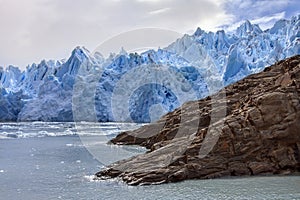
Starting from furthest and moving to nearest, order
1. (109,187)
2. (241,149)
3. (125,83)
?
(125,83), (241,149), (109,187)

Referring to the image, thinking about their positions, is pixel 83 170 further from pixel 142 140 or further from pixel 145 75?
pixel 145 75

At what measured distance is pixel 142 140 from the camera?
2962 cm

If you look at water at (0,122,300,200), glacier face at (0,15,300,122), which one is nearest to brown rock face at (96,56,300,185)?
water at (0,122,300,200)

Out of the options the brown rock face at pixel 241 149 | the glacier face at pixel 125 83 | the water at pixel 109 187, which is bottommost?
the water at pixel 109 187

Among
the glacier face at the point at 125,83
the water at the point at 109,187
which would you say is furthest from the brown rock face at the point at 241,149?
the glacier face at the point at 125,83

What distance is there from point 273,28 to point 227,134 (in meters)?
59.6

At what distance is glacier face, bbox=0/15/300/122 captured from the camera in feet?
205

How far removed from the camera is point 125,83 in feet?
212

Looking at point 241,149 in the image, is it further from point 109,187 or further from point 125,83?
point 125,83

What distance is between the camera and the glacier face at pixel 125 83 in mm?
62344

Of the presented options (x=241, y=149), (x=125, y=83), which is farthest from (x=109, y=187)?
(x=125, y=83)

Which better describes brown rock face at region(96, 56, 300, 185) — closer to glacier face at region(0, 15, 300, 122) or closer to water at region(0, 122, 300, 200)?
water at region(0, 122, 300, 200)

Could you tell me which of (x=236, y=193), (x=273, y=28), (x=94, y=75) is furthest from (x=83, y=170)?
(x=273, y=28)

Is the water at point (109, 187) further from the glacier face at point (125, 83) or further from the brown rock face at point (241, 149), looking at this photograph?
the glacier face at point (125, 83)
